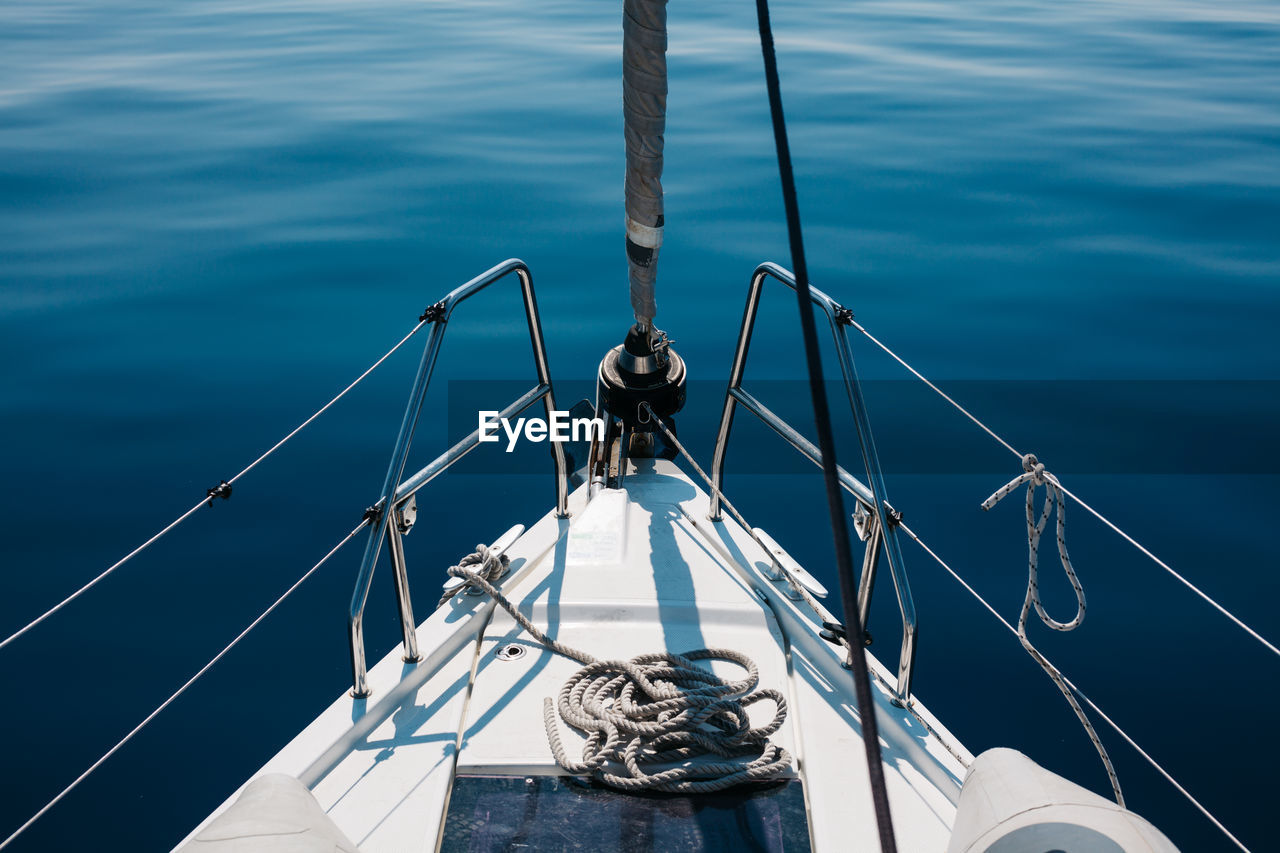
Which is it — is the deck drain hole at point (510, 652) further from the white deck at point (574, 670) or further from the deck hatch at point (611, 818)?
the deck hatch at point (611, 818)

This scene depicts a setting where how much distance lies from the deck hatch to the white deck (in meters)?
0.04

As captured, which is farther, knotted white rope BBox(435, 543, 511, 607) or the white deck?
knotted white rope BBox(435, 543, 511, 607)

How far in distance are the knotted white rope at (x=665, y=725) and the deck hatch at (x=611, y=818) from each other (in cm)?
4

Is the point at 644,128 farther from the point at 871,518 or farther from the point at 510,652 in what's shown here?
the point at 510,652

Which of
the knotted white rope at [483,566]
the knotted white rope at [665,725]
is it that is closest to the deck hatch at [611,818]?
the knotted white rope at [665,725]

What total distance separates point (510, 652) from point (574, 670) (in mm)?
203

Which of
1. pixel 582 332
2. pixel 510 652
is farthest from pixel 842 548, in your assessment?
pixel 582 332

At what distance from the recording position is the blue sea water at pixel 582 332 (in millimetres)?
3480

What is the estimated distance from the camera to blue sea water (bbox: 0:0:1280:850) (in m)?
3.48

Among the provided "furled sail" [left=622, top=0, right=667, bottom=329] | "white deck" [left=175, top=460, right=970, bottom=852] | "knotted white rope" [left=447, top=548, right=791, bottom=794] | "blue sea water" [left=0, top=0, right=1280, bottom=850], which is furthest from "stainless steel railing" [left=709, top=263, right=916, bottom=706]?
"blue sea water" [left=0, top=0, right=1280, bottom=850]

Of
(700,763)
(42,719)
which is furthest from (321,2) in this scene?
(700,763)

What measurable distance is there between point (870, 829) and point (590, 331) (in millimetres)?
4434

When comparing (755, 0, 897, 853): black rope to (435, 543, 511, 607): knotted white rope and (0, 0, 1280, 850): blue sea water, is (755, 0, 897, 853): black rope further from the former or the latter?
(0, 0, 1280, 850): blue sea water

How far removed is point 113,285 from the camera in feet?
20.8
